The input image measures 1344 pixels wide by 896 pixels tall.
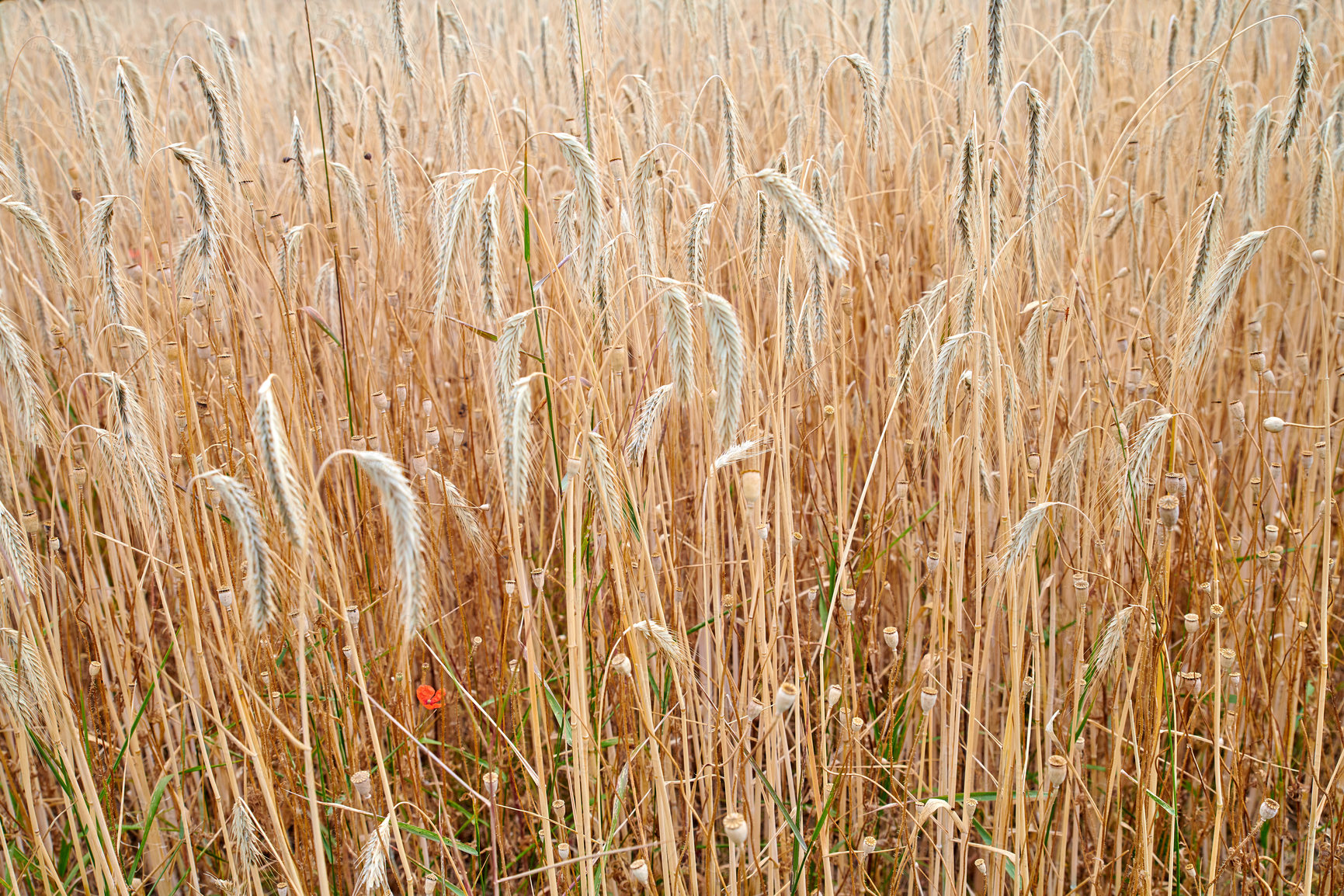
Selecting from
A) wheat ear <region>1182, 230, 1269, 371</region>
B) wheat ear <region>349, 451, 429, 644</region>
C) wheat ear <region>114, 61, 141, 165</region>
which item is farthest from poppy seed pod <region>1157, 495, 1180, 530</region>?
wheat ear <region>114, 61, 141, 165</region>

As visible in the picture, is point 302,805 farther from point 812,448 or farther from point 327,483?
point 812,448

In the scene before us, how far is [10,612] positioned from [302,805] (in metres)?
0.74

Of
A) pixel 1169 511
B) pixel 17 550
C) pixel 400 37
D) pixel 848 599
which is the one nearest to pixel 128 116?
pixel 400 37

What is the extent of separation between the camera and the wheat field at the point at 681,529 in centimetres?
108


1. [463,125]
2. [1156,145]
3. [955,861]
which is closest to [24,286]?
[463,125]

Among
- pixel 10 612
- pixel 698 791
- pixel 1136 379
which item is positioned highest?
pixel 1136 379

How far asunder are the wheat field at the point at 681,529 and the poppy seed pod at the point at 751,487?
1.6 inches

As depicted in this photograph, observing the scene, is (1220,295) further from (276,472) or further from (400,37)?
(400,37)

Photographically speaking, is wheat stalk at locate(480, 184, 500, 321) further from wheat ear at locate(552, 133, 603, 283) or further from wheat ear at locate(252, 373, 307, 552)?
wheat ear at locate(252, 373, 307, 552)

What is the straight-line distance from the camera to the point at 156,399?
48.3 inches

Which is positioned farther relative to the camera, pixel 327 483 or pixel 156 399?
pixel 327 483

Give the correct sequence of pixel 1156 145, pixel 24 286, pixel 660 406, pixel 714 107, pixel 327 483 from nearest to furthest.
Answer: pixel 660 406, pixel 327 483, pixel 24 286, pixel 1156 145, pixel 714 107

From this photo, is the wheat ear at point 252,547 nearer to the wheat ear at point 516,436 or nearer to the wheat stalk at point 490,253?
the wheat ear at point 516,436

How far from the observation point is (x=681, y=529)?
175cm
